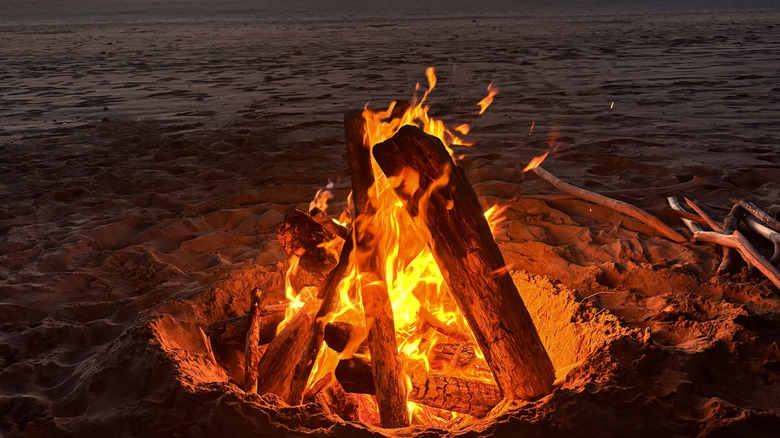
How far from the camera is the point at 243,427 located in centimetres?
200

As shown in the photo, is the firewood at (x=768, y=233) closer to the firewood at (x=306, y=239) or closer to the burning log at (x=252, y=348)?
the firewood at (x=306, y=239)

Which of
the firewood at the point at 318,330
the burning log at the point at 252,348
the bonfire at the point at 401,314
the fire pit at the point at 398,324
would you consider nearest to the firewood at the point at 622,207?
the bonfire at the point at 401,314

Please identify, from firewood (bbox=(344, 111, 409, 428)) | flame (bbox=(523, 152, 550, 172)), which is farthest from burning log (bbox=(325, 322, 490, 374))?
flame (bbox=(523, 152, 550, 172))

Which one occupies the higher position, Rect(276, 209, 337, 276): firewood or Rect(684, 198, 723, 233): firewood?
Rect(276, 209, 337, 276): firewood

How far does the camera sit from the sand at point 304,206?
2154mm

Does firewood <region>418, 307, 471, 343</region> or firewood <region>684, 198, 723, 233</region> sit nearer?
firewood <region>418, 307, 471, 343</region>

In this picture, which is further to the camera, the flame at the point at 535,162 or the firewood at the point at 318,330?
the flame at the point at 535,162

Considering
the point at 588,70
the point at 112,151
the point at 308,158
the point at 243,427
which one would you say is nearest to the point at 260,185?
the point at 308,158

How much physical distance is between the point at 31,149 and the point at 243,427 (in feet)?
20.5

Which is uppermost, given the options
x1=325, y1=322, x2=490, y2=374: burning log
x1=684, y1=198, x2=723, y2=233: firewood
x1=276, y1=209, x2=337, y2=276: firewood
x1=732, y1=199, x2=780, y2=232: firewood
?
x1=276, y1=209, x2=337, y2=276: firewood

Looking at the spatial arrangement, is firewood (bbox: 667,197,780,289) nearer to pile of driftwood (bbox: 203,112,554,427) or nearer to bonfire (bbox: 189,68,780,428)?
bonfire (bbox: 189,68,780,428)

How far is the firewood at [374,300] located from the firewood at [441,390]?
127 mm

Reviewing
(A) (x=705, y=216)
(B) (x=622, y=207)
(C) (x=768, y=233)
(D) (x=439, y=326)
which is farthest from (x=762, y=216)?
(D) (x=439, y=326)

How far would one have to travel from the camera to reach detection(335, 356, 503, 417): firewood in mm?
2354
